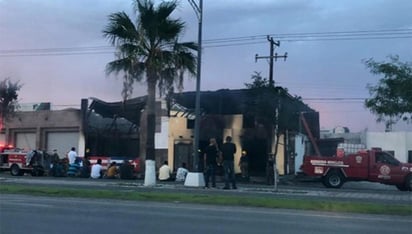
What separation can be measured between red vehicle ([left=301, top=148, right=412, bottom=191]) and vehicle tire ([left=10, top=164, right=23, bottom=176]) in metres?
18.0

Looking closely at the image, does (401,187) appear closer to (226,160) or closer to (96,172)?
(226,160)

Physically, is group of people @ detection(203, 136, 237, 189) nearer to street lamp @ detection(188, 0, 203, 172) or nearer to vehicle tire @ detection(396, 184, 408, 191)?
street lamp @ detection(188, 0, 203, 172)

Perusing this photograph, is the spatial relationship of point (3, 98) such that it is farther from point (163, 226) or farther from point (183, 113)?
point (163, 226)

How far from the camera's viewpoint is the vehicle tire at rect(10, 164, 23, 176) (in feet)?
122

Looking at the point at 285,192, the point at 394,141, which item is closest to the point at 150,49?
the point at 285,192

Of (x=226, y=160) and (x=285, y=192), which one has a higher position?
(x=226, y=160)

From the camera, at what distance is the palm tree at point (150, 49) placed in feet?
82.5

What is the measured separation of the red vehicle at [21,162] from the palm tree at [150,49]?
13022 mm

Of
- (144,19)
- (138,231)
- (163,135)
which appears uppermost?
(144,19)

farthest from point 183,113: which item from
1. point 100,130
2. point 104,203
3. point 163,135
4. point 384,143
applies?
point 104,203

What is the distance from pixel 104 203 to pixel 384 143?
131 ft

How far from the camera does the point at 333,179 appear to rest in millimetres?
28828

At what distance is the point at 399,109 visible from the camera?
20.7m

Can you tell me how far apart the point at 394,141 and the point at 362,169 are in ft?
77.7
